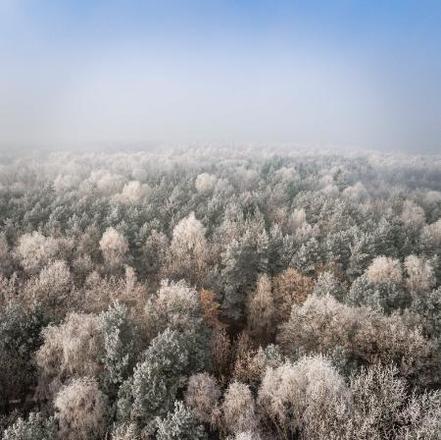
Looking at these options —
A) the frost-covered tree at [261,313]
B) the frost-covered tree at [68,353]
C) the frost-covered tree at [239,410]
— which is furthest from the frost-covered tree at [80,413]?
the frost-covered tree at [261,313]

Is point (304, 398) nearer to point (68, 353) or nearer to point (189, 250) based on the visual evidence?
point (68, 353)

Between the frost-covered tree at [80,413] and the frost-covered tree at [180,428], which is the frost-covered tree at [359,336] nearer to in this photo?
the frost-covered tree at [180,428]

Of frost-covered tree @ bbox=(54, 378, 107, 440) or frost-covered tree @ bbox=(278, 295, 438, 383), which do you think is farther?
frost-covered tree @ bbox=(278, 295, 438, 383)

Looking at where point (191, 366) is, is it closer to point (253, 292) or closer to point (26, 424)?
point (26, 424)

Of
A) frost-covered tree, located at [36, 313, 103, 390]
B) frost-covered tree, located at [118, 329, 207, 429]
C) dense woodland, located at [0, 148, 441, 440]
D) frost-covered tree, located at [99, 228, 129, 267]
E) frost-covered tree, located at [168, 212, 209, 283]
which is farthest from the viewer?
frost-covered tree, located at [99, 228, 129, 267]

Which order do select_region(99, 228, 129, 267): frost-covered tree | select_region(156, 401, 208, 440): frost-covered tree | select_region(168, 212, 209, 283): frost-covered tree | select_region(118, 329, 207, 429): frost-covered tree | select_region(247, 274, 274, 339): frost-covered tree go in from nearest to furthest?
select_region(156, 401, 208, 440): frost-covered tree, select_region(118, 329, 207, 429): frost-covered tree, select_region(247, 274, 274, 339): frost-covered tree, select_region(168, 212, 209, 283): frost-covered tree, select_region(99, 228, 129, 267): frost-covered tree

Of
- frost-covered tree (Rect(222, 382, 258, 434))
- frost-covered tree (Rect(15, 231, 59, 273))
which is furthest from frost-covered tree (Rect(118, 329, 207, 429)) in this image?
frost-covered tree (Rect(15, 231, 59, 273))

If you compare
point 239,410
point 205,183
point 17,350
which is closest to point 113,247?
point 17,350

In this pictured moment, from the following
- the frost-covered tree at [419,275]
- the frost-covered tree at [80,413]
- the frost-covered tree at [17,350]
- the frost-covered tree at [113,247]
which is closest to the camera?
the frost-covered tree at [80,413]

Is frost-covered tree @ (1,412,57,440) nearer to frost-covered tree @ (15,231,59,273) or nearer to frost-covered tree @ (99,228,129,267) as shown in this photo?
frost-covered tree @ (15,231,59,273)
